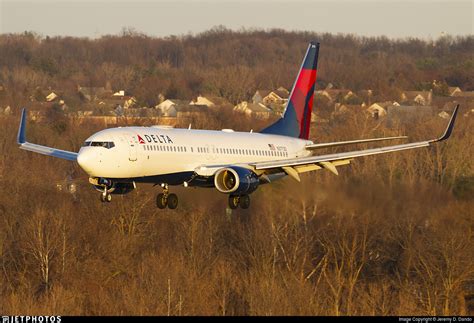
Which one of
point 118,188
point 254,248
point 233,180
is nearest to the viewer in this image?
point 118,188

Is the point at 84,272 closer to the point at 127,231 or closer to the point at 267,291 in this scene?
the point at 127,231

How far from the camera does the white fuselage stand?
236 feet

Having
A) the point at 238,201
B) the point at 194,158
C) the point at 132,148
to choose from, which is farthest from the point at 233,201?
the point at 132,148

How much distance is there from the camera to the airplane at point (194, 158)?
2857 inches

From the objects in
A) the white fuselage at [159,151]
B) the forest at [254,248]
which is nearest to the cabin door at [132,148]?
the white fuselage at [159,151]

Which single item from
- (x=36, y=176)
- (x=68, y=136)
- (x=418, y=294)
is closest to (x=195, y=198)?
(x=418, y=294)

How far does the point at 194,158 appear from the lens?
77.0 m

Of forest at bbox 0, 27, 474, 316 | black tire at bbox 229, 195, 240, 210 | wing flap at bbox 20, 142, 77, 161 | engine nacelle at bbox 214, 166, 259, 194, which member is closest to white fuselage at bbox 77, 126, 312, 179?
engine nacelle at bbox 214, 166, 259, 194

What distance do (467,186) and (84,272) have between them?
127 feet

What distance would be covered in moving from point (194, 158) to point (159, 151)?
3229mm

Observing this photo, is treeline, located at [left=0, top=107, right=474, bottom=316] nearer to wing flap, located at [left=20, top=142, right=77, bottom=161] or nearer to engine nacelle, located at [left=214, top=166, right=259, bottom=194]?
engine nacelle, located at [left=214, top=166, right=259, bottom=194]

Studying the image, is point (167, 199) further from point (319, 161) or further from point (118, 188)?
point (319, 161)

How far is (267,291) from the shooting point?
101438 mm

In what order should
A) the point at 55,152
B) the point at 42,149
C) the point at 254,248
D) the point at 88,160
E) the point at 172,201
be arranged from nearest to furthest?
the point at 88,160 < the point at 172,201 < the point at 55,152 < the point at 42,149 < the point at 254,248
